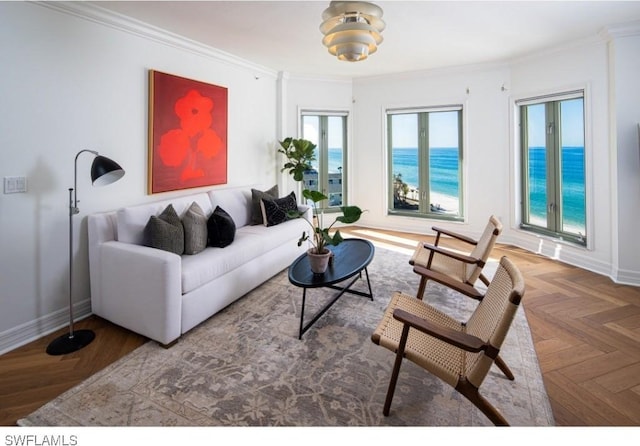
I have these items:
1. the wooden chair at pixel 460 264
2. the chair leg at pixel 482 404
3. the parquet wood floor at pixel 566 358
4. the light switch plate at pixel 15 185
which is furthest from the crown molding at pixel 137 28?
the chair leg at pixel 482 404

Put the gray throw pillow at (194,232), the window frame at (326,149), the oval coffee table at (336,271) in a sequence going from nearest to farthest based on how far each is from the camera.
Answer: the oval coffee table at (336,271)
the gray throw pillow at (194,232)
the window frame at (326,149)

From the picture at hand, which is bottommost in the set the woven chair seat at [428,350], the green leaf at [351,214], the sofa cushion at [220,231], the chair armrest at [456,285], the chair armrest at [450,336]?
the woven chair seat at [428,350]

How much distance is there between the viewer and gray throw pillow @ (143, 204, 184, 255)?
2.77m

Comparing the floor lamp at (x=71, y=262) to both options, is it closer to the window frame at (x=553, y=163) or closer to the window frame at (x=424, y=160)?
the window frame at (x=424, y=160)

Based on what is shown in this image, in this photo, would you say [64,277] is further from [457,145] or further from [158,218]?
[457,145]

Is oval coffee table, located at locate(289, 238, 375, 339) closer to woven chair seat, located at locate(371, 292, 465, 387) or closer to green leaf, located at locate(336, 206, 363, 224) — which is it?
green leaf, located at locate(336, 206, 363, 224)

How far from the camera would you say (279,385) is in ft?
6.65

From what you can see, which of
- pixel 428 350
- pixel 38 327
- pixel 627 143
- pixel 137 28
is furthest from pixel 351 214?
pixel 627 143

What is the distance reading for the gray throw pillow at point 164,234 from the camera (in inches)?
109

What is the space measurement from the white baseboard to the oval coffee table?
1845 mm

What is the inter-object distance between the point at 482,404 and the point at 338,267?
1505mm

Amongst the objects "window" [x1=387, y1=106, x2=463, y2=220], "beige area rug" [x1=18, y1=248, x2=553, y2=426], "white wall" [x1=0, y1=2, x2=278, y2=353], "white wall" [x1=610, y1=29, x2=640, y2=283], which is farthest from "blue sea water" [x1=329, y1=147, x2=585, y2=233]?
"white wall" [x1=0, y1=2, x2=278, y2=353]

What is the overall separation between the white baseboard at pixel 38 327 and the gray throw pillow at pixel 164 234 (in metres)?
0.82

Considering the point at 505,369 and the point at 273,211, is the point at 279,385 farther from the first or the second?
the point at 273,211
